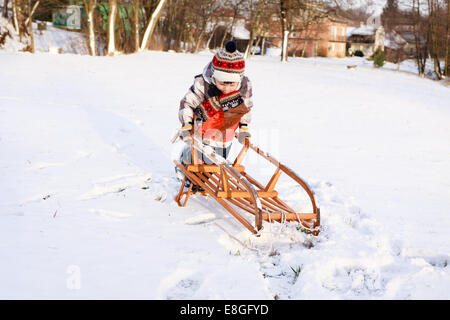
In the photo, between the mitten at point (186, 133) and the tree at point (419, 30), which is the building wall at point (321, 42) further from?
the mitten at point (186, 133)

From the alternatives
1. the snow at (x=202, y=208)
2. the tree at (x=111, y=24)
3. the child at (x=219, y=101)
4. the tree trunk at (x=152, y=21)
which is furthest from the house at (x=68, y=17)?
the child at (x=219, y=101)

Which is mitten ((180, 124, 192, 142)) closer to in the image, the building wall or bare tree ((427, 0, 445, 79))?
bare tree ((427, 0, 445, 79))

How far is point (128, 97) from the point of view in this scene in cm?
1058

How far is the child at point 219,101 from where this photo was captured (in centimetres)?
410

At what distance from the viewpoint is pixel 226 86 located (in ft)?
13.8

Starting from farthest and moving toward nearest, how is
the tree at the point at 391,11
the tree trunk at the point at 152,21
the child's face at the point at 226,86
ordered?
the tree at the point at 391,11
the tree trunk at the point at 152,21
the child's face at the point at 226,86

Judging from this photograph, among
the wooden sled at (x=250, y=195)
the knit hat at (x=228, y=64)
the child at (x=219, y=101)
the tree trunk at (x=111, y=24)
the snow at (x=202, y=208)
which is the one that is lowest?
the snow at (x=202, y=208)

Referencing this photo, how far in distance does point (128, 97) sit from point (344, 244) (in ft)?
27.3

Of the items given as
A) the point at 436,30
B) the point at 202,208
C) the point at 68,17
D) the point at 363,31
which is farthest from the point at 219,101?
the point at 363,31

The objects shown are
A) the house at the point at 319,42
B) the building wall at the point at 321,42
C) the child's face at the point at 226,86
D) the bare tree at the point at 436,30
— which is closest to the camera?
the child's face at the point at 226,86

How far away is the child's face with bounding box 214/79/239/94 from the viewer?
4.20m

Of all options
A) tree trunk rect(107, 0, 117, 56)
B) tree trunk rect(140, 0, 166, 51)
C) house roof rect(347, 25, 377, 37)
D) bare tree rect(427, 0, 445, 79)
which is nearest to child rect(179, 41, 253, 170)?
tree trunk rect(107, 0, 117, 56)

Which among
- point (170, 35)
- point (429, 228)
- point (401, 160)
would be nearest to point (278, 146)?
point (401, 160)

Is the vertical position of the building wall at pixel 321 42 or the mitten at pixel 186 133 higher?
the building wall at pixel 321 42
